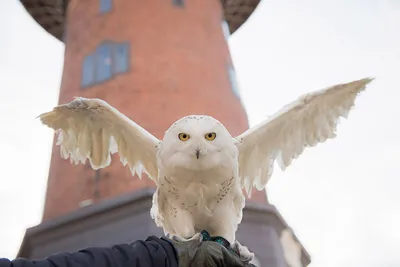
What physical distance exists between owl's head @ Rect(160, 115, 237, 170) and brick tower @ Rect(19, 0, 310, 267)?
120 inches

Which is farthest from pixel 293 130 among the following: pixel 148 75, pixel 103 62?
pixel 103 62

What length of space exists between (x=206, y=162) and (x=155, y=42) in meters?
5.01

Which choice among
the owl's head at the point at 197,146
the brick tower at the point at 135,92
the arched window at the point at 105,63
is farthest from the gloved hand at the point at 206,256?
the arched window at the point at 105,63

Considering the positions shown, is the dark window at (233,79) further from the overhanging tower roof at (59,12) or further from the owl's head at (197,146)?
the owl's head at (197,146)

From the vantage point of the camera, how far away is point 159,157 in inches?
78.3

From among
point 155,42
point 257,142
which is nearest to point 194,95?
point 155,42

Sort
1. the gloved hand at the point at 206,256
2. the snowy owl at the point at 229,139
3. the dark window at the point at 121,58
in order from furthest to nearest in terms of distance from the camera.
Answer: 1. the dark window at the point at 121,58
2. the snowy owl at the point at 229,139
3. the gloved hand at the point at 206,256

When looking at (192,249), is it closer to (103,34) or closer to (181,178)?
(181,178)

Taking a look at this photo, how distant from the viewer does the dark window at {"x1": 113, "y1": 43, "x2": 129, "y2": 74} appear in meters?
6.55

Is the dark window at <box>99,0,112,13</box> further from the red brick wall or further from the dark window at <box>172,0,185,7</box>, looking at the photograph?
the dark window at <box>172,0,185,7</box>

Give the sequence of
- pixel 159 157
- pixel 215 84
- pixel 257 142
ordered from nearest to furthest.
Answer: pixel 159 157 < pixel 257 142 < pixel 215 84

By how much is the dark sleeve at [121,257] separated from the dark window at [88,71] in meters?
5.20

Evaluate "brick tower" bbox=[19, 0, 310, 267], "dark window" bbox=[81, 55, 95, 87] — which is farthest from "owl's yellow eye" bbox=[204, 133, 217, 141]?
"dark window" bbox=[81, 55, 95, 87]

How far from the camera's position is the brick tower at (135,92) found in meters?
5.20
